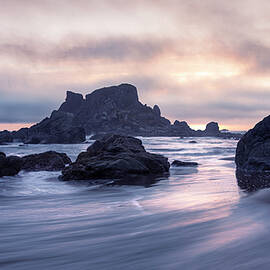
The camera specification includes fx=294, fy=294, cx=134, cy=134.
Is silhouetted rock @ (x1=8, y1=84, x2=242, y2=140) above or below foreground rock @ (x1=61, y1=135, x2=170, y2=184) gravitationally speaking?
above

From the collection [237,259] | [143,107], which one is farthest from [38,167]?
[143,107]

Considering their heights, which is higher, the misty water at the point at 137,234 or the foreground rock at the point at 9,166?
the foreground rock at the point at 9,166

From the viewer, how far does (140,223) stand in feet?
14.9

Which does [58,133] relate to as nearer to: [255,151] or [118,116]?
Result: [255,151]

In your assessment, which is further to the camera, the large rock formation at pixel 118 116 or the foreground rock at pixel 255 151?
the large rock formation at pixel 118 116

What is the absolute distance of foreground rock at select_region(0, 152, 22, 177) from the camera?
41.9 feet

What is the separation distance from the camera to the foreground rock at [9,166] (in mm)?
12781

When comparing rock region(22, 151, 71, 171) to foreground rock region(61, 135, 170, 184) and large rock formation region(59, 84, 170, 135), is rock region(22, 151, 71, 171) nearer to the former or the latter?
foreground rock region(61, 135, 170, 184)

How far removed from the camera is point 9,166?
13.2m

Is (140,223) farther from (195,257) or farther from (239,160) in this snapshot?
(239,160)

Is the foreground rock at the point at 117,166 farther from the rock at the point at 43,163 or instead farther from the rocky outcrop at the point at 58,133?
the rocky outcrop at the point at 58,133

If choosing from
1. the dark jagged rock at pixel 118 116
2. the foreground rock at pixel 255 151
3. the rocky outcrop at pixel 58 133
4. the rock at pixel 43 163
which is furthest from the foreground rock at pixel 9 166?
the dark jagged rock at pixel 118 116

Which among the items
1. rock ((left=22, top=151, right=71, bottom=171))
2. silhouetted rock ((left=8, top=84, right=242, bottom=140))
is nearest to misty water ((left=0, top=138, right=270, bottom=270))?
rock ((left=22, top=151, right=71, bottom=171))

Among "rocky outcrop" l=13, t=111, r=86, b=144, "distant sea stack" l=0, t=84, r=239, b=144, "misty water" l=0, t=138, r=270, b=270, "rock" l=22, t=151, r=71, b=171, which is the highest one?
"distant sea stack" l=0, t=84, r=239, b=144
